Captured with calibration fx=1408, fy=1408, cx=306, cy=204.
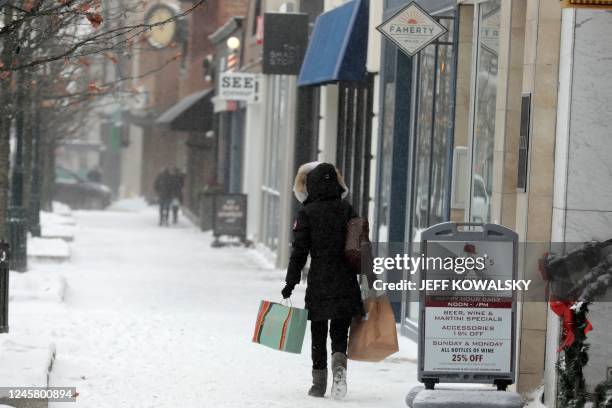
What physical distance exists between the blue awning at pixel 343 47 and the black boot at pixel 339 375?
740cm

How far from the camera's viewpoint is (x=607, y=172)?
29.0 ft

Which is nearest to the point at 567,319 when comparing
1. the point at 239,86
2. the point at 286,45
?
the point at 286,45

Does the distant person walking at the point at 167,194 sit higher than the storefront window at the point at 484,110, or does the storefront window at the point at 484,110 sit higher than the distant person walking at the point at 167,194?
the storefront window at the point at 484,110

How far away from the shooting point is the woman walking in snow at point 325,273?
9672 mm

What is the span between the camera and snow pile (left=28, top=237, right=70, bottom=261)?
871 inches

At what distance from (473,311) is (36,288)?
845cm

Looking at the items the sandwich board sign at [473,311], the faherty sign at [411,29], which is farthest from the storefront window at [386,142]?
the sandwich board sign at [473,311]

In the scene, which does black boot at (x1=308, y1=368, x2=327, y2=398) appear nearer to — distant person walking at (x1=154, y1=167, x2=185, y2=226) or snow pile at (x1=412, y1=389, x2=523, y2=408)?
snow pile at (x1=412, y1=389, x2=523, y2=408)

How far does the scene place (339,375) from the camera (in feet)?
31.9

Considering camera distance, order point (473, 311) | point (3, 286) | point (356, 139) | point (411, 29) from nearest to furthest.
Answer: point (473, 311), point (3, 286), point (411, 29), point (356, 139)

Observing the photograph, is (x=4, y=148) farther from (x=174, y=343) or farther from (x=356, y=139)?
(x=174, y=343)

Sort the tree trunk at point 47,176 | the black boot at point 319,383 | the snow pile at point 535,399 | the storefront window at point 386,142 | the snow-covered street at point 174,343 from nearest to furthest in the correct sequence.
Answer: the snow pile at point 535,399
the black boot at point 319,383
the snow-covered street at point 174,343
the storefront window at point 386,142
the tree trunk at point 47,176

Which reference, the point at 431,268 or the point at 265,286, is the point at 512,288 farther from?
the point at 265,286

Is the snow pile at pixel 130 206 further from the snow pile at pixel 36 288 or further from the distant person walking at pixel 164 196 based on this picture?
the snow pile at pixel 36 288
